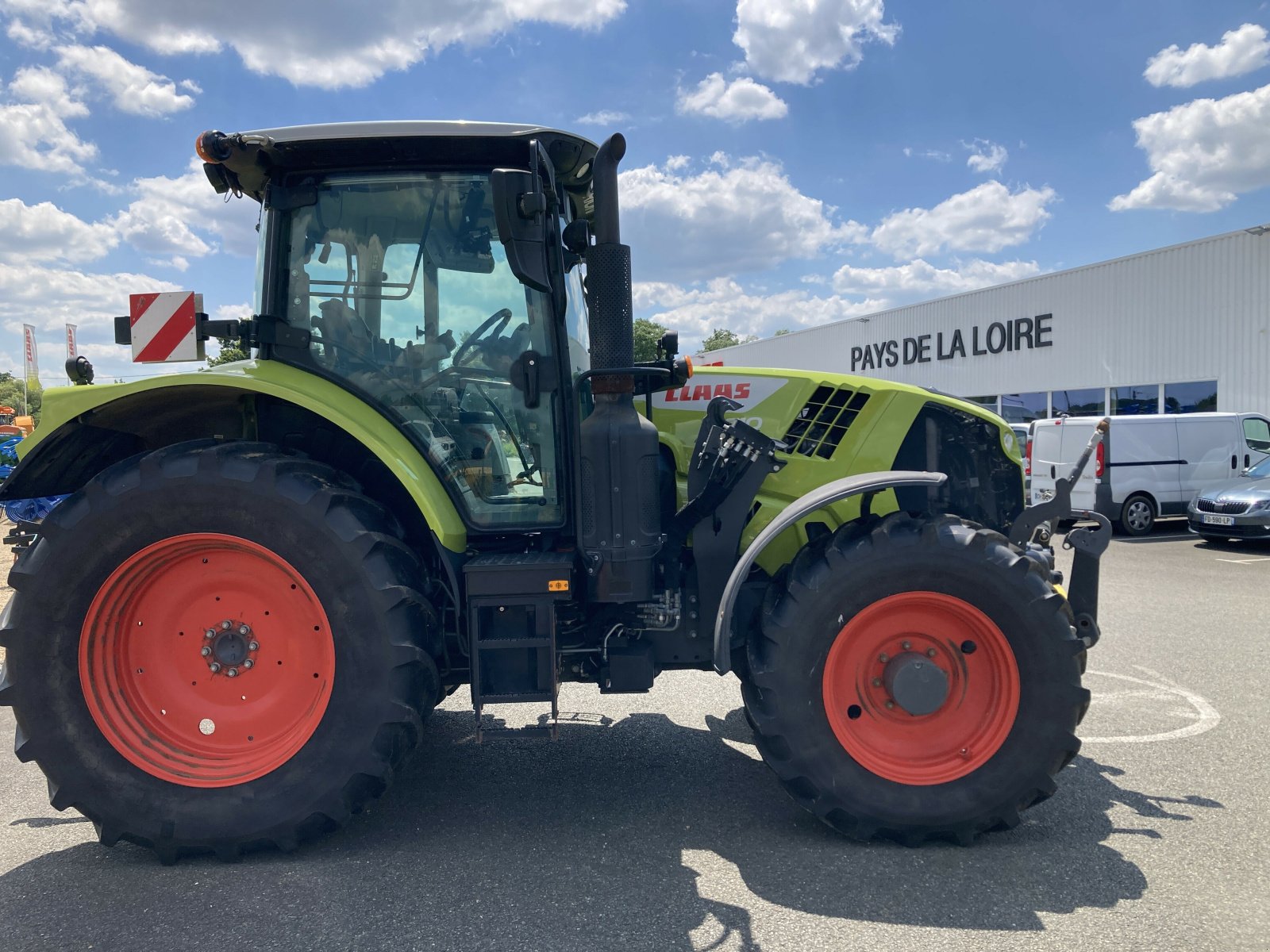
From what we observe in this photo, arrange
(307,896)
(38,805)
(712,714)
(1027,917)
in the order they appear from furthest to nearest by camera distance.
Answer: (712,714) → (38,805) → (307,896) → (1027,917)

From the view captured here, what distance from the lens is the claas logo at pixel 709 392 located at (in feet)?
12.7

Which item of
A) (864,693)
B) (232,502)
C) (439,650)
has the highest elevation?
(232,502)

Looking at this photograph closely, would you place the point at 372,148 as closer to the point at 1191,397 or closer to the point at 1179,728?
the point at 1179,728

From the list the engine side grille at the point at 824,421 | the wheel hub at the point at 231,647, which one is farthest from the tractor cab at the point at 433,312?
the engine side grille at the point at 824,421

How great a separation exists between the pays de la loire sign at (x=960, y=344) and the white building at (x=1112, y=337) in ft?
0.11

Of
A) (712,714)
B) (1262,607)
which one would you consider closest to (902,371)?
(1262,607)

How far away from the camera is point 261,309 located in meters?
3.38

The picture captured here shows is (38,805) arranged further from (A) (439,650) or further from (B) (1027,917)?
(B) (1027,917)

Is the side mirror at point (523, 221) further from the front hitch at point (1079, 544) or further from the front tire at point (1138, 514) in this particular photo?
the front tire at point (1138, 514)

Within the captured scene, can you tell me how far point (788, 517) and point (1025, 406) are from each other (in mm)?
21203

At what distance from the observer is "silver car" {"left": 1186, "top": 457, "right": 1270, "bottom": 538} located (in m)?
11.0

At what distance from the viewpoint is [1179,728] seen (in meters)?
4.32

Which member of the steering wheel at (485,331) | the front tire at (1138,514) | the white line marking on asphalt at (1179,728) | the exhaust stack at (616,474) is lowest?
the white line marking on asphalt at (1179,728)

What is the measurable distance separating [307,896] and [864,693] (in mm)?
2053
